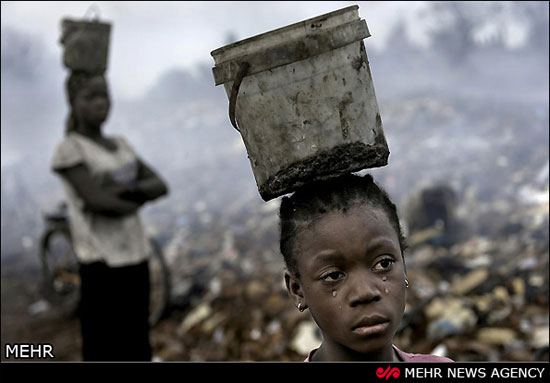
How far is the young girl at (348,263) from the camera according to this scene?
4.36 feet

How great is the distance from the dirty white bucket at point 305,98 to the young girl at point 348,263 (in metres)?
0.07

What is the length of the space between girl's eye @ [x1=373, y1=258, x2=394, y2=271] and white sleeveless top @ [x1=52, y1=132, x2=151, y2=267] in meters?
2.07

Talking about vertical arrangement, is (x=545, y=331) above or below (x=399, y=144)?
below

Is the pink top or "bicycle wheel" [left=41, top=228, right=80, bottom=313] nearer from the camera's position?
the pink top

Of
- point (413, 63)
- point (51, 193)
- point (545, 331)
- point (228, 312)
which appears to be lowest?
point (545, 331)

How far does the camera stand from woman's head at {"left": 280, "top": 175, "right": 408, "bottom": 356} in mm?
1329

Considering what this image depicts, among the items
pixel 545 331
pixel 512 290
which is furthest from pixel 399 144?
pixel 545 331

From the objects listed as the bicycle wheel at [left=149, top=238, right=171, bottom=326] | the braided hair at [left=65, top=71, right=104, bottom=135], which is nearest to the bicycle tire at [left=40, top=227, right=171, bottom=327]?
the bicycle wheel at [left=149, top=238, right=171, bottom=326]

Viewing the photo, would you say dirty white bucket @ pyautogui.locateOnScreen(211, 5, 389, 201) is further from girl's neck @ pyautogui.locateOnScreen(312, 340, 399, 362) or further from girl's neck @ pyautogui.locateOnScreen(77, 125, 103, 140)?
girl's neck @ pyautogui.locateOnScreen(77, 125, 103, 140)

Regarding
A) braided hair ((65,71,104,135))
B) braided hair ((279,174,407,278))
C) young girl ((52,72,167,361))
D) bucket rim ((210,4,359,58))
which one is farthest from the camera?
braided hair ((65,71,104,135))
